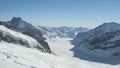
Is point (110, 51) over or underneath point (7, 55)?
over

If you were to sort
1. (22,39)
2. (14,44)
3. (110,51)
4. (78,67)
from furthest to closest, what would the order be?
1. (110,51)
2. (22,39)
3. (14,44)
4. (78,67)

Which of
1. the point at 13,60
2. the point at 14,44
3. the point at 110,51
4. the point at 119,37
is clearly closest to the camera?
the point at 13,60

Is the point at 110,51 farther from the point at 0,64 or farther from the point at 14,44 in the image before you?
the point at 0,64

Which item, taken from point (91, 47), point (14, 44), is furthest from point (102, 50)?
point (14, 44)

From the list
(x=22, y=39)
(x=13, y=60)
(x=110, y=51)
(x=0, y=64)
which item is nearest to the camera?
(x=0, y=64)

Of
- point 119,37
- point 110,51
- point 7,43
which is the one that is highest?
point 119,37

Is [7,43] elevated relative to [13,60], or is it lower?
elevated

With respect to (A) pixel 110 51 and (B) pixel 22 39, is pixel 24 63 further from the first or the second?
(A) pixel 110 51

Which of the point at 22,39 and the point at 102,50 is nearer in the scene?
the point at 22,39

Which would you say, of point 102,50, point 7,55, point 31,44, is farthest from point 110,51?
point 7,55
